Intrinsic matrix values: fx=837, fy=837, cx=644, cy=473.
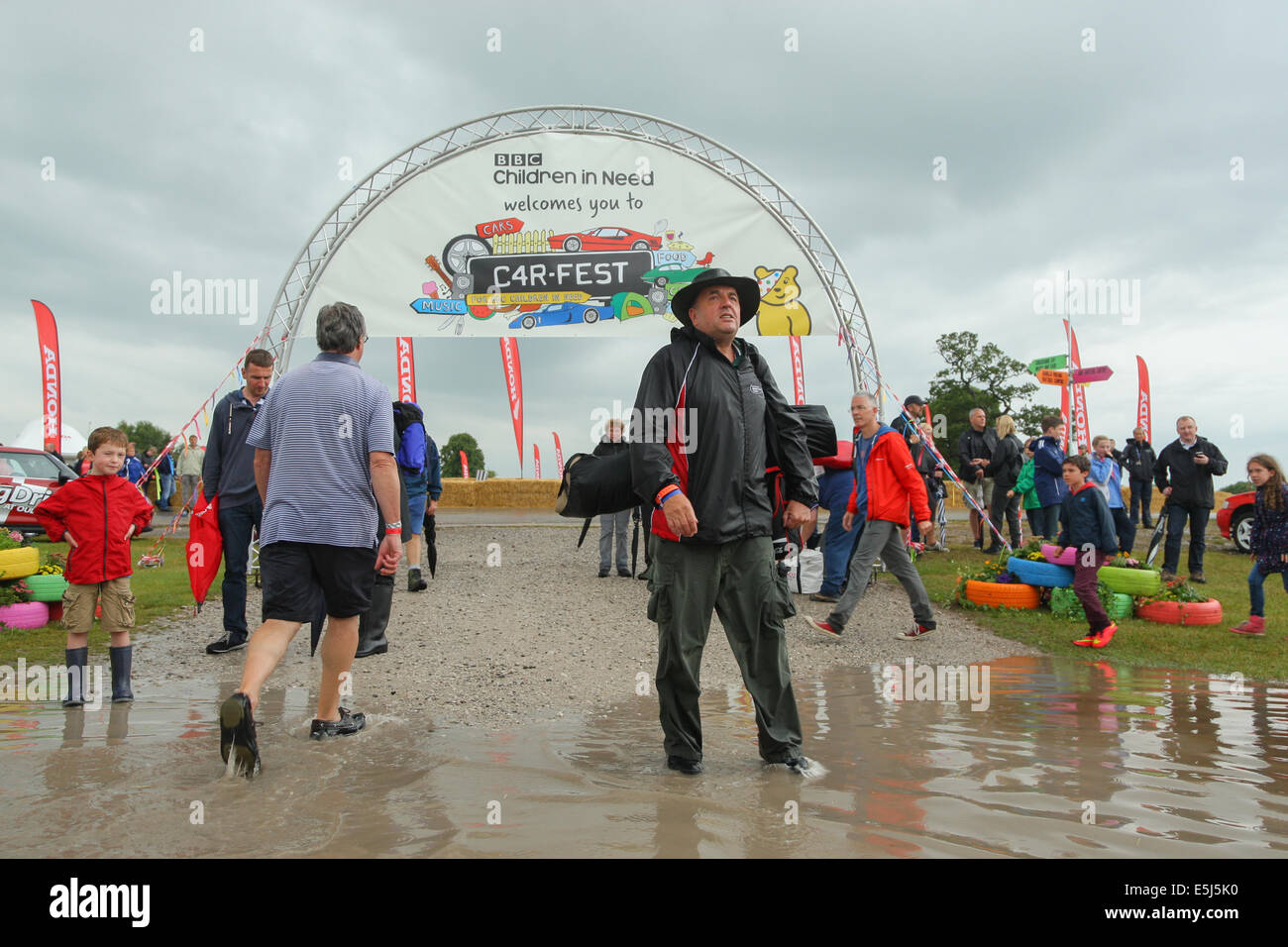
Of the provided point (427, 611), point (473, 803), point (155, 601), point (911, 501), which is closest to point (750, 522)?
point (473, 803)

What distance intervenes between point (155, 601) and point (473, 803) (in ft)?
22.9

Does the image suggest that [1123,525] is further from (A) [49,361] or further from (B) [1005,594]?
(A) [49,361]

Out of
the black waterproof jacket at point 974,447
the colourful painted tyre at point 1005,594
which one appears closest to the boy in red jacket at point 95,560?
the colourful painted tyre at point 1005,594

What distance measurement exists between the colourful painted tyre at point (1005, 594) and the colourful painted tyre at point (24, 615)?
356 inches

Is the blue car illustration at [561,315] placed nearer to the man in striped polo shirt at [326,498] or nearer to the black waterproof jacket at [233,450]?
the black waterproof jacket at [233,450]

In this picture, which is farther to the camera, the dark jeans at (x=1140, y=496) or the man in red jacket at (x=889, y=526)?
the dark jeans at (x=1140, y=496)

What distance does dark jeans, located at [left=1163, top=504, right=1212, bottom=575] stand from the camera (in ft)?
36.9

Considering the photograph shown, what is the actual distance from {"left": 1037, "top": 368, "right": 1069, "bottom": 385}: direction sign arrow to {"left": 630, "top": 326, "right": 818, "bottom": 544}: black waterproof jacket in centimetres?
1467

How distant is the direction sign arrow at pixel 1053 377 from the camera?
16.5 meters

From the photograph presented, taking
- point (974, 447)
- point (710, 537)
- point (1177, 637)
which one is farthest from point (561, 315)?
point (710, 537)

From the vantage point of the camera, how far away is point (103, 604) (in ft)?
16.4

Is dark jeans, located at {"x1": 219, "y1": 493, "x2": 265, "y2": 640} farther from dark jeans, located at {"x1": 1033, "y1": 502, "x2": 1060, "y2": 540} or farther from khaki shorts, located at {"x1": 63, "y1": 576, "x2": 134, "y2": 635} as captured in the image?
dark jeans, located at {"x1": 1033, "y1": 502, "x2": 1060, "y2": 540}

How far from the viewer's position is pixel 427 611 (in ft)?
26.7
